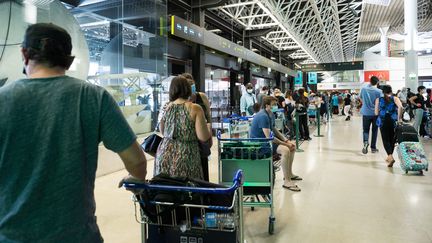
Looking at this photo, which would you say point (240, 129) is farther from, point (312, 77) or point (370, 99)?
point (312, 77)

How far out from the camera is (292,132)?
360 inches

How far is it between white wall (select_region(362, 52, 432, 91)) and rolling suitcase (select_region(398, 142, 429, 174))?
25.1m

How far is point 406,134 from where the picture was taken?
5340 millimetres

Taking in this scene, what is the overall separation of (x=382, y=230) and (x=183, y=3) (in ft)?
26.9

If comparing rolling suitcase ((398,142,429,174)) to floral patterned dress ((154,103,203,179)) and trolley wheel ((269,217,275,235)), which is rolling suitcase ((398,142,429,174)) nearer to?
trolley wheel ((269,217,275,235))

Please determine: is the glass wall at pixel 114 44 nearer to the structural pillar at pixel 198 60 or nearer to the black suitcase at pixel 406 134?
the structural pillar at pixel 198 60

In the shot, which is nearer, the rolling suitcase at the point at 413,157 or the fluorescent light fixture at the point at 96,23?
the rolling suitcase at the point at 413,157

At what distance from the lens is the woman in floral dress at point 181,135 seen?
2461mm

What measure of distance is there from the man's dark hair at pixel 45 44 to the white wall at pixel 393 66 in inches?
1189

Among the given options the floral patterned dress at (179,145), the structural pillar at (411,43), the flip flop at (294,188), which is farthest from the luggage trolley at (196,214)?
the structural pillar at (411,43)

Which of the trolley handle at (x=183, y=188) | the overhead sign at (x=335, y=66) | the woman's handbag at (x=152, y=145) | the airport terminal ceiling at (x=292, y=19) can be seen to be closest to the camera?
the trolley handle at (x=183, y=188)

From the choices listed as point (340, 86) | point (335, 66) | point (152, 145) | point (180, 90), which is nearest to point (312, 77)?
point (335, 66)

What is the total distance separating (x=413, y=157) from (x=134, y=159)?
5.23 m

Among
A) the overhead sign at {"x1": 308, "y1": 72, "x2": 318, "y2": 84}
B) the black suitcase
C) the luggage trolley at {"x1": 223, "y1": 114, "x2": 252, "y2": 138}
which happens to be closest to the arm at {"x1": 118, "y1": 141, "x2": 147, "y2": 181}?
the luggage trolley at {"x1": 223, "y1": 114, "x2": 252, "y2": 138}
